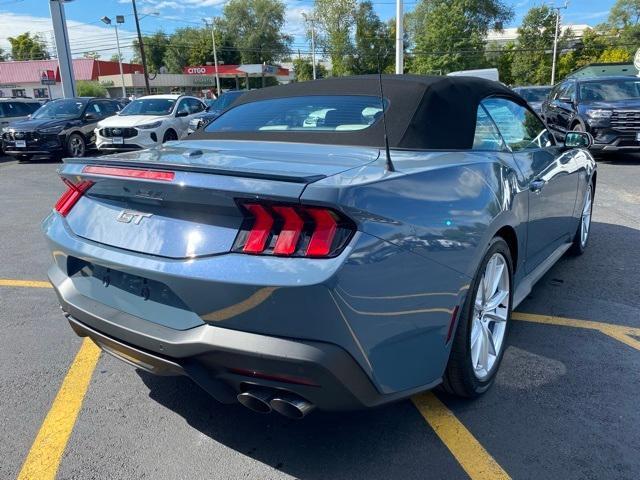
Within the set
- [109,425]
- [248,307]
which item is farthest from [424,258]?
[109,425]

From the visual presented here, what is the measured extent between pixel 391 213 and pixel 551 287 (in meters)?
2.96

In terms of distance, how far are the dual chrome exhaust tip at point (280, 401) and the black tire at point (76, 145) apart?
45.5ft

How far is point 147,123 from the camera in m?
12.8

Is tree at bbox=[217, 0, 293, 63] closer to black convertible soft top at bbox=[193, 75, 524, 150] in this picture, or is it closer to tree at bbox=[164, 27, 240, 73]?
tree at bbox=[164, 27, 240, 73]

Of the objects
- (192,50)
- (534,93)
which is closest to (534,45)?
(192,50)

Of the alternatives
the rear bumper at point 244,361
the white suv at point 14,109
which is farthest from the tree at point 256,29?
the rear bumper at point 244,361

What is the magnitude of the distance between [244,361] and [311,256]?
46 centimetres

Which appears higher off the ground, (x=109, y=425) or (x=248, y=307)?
(x=248, y=307)

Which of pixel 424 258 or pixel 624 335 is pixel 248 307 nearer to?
pixel 424 258

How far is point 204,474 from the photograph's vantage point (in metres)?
2.21

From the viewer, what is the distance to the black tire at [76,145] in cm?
1392

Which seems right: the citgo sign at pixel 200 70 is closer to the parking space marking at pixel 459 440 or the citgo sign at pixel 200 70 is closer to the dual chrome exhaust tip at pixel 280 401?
the parking space marking at pixel 459 440

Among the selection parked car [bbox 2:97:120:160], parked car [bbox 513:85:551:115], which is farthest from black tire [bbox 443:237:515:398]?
parked car [bbox 513:85:551:115]

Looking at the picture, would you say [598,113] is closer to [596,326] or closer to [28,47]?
[596,326]
